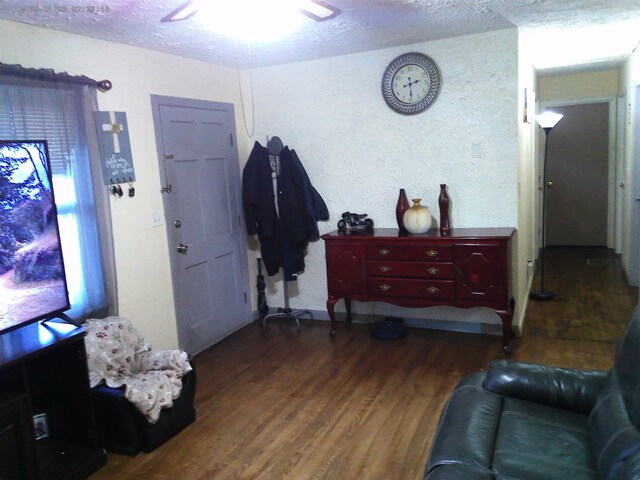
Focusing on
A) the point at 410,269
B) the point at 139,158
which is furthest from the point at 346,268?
the point at 139,158

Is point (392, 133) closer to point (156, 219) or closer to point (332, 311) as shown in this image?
point (332, 311)

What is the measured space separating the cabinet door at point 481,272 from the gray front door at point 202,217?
189cm

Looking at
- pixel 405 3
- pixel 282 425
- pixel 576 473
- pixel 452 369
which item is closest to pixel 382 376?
pixel 452 369

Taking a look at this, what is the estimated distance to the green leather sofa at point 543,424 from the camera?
1.70 metres

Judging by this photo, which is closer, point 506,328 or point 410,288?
point 506,328

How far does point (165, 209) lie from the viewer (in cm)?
376

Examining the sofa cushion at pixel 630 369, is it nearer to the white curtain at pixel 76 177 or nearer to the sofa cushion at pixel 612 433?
the sofa cushion at pixel 612 433

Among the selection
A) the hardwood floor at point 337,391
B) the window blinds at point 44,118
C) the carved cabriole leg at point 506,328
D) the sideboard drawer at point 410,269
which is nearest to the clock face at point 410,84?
the sideboard drawer at point 410,269

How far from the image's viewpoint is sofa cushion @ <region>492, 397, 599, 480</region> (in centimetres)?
174

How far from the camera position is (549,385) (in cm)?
220

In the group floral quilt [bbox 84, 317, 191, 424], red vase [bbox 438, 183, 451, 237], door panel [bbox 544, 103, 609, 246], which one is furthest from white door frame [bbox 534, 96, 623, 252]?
floral quilt [bbox 84, 317, 191, 424]

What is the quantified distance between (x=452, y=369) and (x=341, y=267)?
45.4 inches

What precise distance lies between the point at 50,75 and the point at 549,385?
292 centimetres

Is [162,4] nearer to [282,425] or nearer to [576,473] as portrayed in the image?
[282,425]
